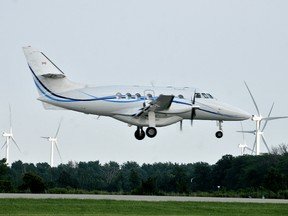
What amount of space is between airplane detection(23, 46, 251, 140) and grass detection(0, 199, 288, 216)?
14.7 meters

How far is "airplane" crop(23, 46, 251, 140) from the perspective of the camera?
72.4 metres

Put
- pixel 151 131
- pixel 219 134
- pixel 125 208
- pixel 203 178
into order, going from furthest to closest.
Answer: pixel 203 178 → pixel 219 134 → pixel 151 131 → pixel 125 208

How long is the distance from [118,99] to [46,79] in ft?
19.4

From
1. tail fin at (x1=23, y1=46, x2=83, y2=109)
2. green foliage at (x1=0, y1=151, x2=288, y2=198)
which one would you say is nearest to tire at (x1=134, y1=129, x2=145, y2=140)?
tail fin at (x1=23, y1=46, x2=83, y2=109)

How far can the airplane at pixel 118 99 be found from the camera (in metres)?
72.4

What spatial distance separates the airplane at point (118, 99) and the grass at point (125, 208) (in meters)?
14.7

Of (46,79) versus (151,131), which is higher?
(46,79)

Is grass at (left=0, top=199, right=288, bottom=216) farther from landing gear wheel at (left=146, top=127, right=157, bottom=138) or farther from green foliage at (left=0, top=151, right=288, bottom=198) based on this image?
green foliage at (left=0, top=151, right=288, bottom=198)

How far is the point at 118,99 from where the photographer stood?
238 ft

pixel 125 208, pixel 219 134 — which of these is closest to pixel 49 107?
pixel 219 134

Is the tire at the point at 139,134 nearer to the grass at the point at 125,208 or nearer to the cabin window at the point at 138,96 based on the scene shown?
the cabin window at the point at 138,96

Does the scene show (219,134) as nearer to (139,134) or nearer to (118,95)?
(139,134)

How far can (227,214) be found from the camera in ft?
173

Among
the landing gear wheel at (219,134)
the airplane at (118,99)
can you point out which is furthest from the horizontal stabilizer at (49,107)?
the landing gear wheel at (219,134)
